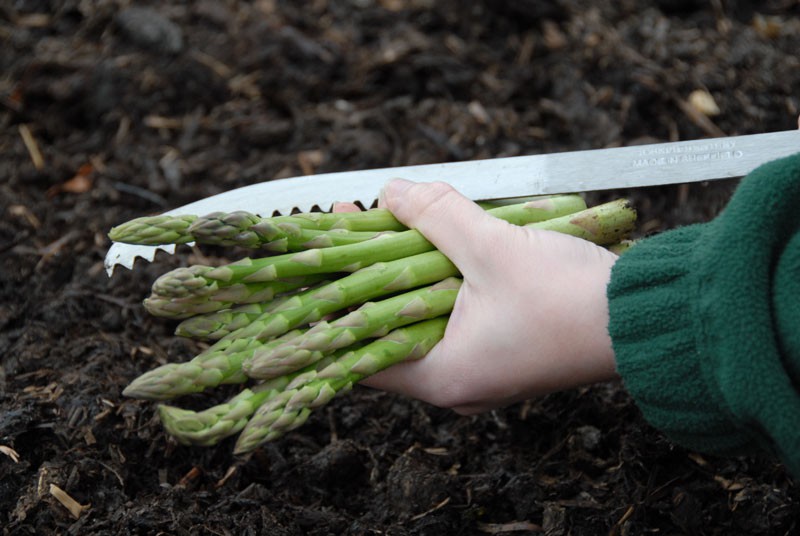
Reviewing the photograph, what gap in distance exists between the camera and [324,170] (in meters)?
3.80

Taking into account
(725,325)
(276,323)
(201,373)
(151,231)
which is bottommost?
(201,373)

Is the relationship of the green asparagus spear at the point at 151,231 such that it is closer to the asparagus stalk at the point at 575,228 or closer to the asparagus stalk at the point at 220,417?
the asparagus stalk at the point at 575,228

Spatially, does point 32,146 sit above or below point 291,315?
below

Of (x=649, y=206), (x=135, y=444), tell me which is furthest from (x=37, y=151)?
(x=649, y=206)

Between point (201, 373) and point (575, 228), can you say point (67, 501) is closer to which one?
point (201, 373)

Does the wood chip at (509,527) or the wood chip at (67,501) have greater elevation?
the wood chip at (67,501)

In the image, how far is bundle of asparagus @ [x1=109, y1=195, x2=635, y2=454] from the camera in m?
2.32

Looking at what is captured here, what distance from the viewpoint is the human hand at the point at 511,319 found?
7.19ft

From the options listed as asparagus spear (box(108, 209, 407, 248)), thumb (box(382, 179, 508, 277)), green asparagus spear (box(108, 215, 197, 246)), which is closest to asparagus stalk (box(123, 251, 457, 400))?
thumb (box(382, 179, 508, 277))

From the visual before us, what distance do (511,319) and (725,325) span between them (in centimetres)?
57

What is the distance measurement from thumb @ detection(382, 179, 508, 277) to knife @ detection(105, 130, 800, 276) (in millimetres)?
175

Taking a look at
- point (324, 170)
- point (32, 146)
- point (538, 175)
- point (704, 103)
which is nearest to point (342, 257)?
point (538, 175)

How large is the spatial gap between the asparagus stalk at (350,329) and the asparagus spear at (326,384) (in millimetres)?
42

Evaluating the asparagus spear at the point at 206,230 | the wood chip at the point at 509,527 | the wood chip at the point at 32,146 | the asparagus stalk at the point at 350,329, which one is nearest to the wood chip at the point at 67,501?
the asparagus stalk at the point at 350,329
